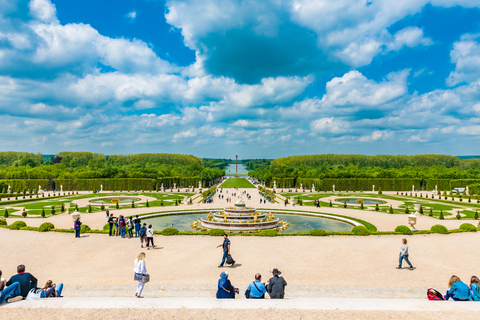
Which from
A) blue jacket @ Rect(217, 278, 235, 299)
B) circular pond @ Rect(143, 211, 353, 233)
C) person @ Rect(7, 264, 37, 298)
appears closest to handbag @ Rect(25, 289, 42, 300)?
person @ Rect(7, 264, 37, 298)

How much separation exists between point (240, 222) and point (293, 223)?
582cm

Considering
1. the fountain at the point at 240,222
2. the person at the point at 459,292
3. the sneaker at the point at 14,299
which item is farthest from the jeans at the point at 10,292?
the fountain at the point at 240,222

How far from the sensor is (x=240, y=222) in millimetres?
27672

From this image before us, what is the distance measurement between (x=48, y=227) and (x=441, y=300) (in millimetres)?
24614

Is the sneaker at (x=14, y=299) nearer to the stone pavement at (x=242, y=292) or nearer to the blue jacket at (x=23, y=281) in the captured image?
the blue jacket at (x=23, y=281)

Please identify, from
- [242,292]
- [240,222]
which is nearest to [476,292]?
[242,292]

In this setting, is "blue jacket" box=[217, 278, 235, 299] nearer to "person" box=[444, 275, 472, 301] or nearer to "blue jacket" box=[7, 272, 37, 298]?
"blue jacket" box=[7, 272, 37, 298]

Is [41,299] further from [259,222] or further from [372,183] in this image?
[372,183]

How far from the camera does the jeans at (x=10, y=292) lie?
8387 millimetres

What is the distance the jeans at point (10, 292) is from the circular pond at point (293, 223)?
17626 millimetres

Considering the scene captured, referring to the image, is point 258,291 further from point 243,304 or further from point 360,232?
point 360,232

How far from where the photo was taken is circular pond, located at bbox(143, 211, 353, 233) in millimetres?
27172

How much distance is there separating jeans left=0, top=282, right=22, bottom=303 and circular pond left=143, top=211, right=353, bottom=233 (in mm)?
17626

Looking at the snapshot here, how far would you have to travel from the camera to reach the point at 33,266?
46.2 feet
